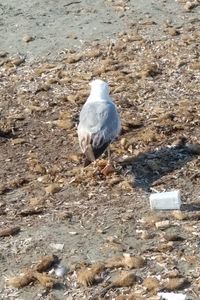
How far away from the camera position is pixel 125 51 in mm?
8680

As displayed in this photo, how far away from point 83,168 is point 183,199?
92cm

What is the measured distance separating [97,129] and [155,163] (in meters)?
0.54

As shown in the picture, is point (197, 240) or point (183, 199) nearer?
point (197, 240)

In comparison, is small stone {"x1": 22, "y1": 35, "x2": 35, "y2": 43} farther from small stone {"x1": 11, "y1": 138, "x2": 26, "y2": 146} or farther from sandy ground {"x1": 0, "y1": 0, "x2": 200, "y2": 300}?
small stone {"x1": 11, "y1": 138, "x2": 26, "y2": 146}

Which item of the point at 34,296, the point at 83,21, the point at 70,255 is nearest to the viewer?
the point at 34,296

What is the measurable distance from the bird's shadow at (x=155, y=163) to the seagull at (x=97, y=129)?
215mm

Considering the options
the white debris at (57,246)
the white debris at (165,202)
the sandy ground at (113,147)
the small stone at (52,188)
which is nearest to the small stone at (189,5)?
the sandy ground at (113,147)

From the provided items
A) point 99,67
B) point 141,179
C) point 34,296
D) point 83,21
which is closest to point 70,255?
point 34,296

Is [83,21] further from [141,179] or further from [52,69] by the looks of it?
[141,179]

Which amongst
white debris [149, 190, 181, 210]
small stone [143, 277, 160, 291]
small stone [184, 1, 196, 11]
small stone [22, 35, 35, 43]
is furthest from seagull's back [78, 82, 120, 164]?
small stone [184, 1, 196, 11]

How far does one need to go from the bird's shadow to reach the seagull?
215 millimetres

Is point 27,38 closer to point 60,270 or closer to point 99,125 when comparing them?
point 99,125

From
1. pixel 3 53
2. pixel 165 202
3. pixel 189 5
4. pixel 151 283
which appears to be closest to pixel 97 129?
pixel 165 202

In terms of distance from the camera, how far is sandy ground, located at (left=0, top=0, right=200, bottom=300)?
201 inches
